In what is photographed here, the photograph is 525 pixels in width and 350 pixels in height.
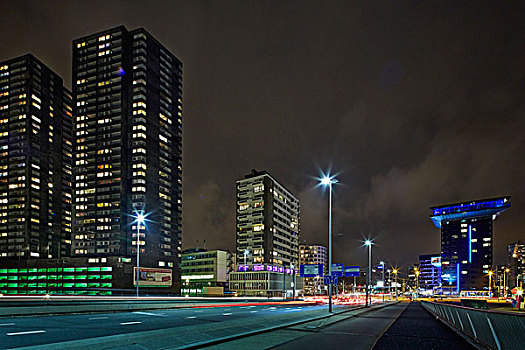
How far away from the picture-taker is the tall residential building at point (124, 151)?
154375 millimetres

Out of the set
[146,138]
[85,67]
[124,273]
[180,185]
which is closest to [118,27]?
[85,67]

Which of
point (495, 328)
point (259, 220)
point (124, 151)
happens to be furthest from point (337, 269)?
point (259, 220)

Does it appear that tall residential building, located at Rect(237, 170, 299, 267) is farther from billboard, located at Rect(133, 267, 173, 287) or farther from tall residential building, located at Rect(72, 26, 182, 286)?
billboard, located at Rect(133, 267, 173, 287)

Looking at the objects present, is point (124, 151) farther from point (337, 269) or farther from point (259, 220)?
point (337, 269)

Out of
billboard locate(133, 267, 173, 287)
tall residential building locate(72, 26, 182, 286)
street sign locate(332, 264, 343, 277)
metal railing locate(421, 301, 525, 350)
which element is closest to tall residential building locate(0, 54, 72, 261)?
tall residential building locate(72, 26, 182, 286)

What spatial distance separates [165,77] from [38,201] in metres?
79.8

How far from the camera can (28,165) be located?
178 meters

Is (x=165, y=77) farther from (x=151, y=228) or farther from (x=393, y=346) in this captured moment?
(x=393, y=346)

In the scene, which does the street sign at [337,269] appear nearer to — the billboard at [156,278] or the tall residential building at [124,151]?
the billboard at [156,278]

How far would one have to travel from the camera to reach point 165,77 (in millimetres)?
179250

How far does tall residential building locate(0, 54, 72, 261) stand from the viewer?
17595 cm

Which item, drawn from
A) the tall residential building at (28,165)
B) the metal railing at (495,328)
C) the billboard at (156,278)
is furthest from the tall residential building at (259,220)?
the metal railing at (495,328)

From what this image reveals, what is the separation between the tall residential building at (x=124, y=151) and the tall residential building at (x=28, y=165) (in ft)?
100

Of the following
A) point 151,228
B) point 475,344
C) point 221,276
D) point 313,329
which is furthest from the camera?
point 221,276
